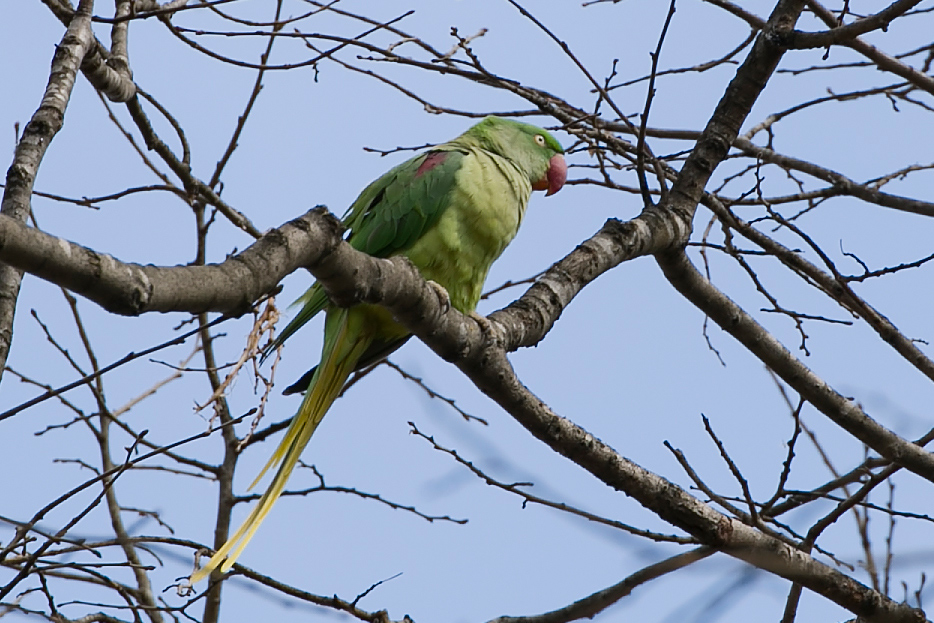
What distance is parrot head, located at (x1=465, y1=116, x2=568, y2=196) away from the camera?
13.2ft

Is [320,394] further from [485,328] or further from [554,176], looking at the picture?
[554,176]

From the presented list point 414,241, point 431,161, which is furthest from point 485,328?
point 431,161

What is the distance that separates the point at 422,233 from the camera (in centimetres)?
325

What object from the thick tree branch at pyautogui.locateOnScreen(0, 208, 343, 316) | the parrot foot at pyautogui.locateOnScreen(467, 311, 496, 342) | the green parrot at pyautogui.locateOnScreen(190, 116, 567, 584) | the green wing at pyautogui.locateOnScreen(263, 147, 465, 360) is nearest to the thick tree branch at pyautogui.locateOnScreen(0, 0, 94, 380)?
the thick tree branch at pyautogui.locateOnScreen(0, 208, 343, 316)

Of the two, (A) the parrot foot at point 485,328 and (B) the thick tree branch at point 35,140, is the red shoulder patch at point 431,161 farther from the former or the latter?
(B) the thick tree branch at point 35,140

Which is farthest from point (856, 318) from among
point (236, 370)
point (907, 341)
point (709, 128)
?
point (236, 370)

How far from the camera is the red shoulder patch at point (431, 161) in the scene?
339 cm

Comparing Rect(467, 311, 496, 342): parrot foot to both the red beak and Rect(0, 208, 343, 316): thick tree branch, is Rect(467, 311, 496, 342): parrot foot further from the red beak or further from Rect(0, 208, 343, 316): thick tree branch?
the red beak

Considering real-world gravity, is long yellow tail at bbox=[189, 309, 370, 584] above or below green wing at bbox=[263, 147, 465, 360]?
below

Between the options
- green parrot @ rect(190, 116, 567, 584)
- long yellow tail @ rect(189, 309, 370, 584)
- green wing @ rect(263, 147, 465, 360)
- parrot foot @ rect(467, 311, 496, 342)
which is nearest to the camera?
parrot foot @ rect(467, 311, 496, 342)

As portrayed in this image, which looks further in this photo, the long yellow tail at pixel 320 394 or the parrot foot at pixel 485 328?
the long yellow tail at pixel 320 394

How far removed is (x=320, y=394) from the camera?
3.16 metres

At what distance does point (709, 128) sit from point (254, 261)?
6.87 ft

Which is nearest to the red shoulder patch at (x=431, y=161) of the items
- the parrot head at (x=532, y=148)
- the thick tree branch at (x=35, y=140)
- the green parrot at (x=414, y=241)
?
the green parrot at (x=414, y=241)
